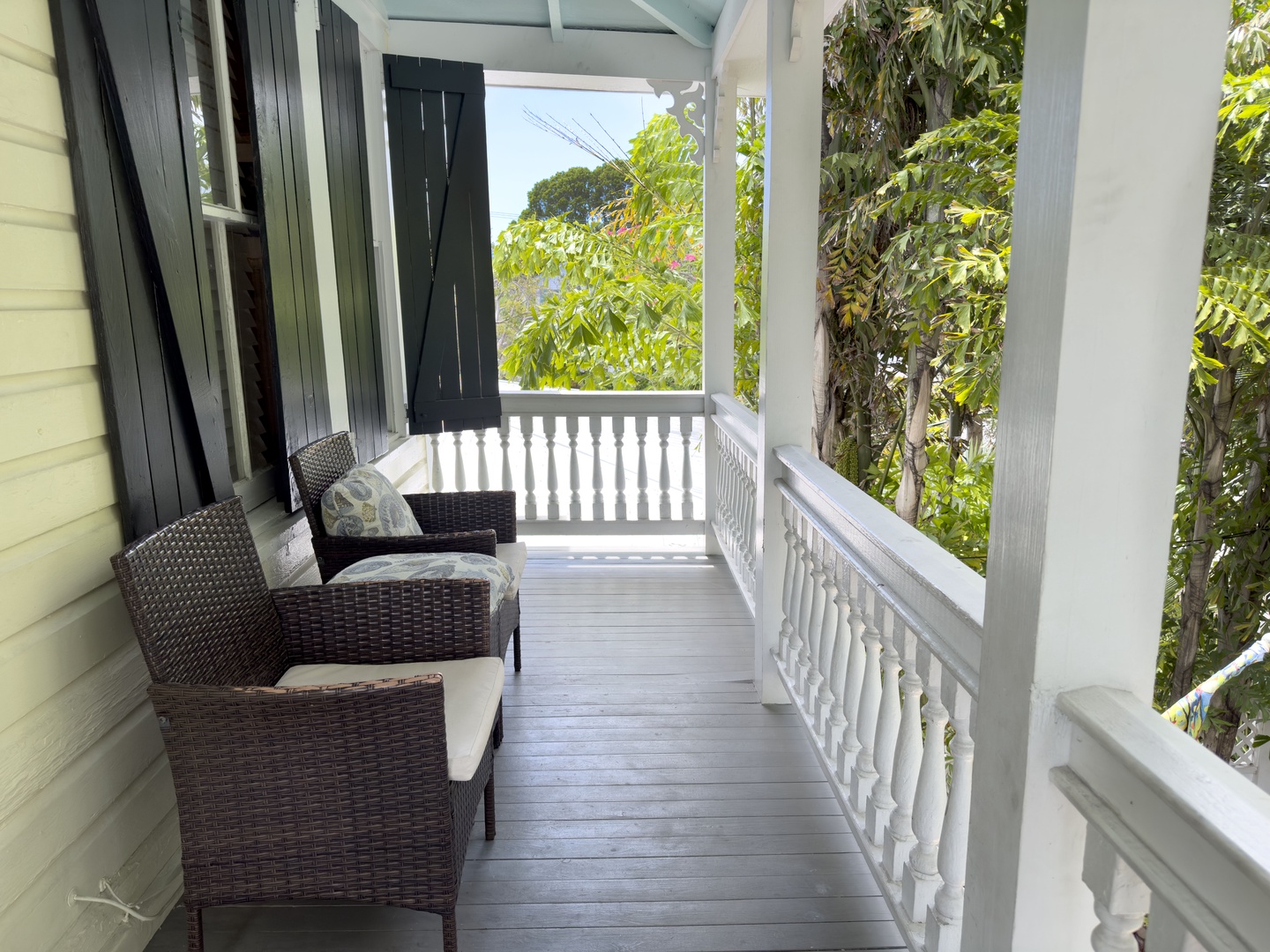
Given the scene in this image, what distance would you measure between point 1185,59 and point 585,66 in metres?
4.10

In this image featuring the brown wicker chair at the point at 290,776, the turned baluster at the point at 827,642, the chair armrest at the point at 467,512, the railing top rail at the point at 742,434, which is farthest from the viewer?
the railing top rail at the point at 742,434

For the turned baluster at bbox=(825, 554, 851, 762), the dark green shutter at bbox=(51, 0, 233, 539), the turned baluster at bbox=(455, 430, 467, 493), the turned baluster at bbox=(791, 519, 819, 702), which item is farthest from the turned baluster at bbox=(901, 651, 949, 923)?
the turned baluster at bbox=(455, 430, 467, 493)

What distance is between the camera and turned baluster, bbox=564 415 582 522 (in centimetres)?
496

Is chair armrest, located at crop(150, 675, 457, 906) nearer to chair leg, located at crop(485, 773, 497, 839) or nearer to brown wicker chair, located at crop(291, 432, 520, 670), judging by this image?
chair leg, located at crop(485, 773, 497, 839)

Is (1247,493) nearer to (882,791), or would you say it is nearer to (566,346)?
(882,791)

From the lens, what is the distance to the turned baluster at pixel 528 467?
4.97 meters

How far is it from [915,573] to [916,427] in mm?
4087

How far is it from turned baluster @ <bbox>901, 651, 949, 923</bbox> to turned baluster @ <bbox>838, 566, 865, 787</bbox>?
1.27ft

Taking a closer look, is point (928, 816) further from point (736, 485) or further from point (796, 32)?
point (736, 485)

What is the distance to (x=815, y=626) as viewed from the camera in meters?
2.45

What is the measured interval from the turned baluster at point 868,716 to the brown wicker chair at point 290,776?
0.95 metres

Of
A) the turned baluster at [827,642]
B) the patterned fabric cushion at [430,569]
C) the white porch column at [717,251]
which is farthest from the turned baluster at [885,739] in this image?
the white porch column at [717,251]

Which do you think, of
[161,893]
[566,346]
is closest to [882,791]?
[161,893]

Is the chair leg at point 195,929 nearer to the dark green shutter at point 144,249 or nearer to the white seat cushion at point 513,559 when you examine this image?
the dark green shutter at point 144,249
